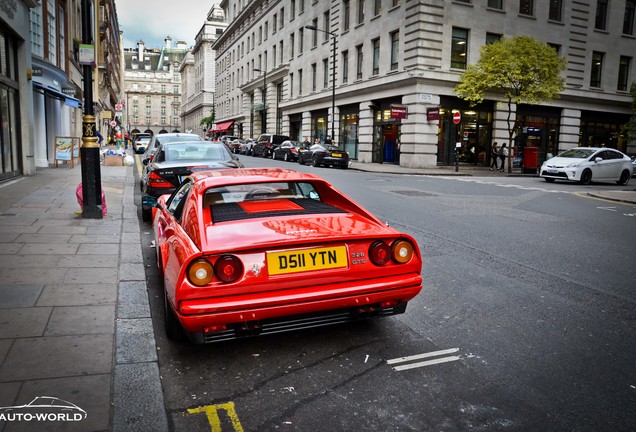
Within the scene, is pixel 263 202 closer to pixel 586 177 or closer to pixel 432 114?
pixel 586 177

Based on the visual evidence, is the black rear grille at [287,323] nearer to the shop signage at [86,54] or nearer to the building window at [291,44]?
the shop signage at [86,54]

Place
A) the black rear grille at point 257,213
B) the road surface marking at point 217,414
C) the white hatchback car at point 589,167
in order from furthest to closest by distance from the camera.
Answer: the white hatchback car at point 589,167
the black rear grille at point 257,213
the road surface marking at point 217,414

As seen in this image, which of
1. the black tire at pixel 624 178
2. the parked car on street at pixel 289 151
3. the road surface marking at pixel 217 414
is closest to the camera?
the road surface marking at pixel 217 414

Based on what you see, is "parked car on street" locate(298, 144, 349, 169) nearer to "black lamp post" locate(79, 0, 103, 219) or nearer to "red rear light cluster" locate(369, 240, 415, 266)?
"black lamp post" locate(79, 0, 103, 219)

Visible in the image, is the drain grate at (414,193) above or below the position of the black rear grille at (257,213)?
below

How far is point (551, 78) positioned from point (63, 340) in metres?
29.0

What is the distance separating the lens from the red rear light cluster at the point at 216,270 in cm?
323

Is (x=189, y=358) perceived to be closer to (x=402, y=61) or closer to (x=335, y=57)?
(x=402, y=61)

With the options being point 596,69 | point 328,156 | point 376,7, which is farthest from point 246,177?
point 596,69

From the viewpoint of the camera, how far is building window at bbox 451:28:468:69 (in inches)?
1197

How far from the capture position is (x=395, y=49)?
31.8 m

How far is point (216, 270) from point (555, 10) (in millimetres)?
37733

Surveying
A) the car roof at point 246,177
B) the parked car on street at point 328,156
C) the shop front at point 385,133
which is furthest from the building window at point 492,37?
the car roof at point 246,177

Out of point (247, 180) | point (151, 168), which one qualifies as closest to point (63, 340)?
point (247, 180)
